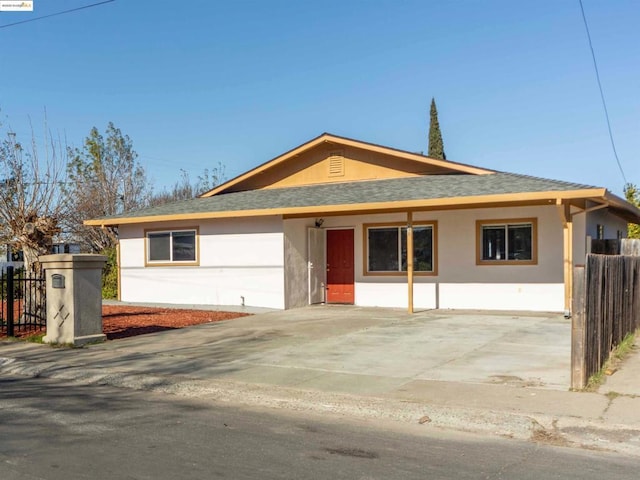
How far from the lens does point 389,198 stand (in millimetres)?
15844

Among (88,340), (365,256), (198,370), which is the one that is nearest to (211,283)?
(365,256)

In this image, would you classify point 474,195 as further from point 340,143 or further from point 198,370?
point 198,370

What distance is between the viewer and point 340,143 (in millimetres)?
19828

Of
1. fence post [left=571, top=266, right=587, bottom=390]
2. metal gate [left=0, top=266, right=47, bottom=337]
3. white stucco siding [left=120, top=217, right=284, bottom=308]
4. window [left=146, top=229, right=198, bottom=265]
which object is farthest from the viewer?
window [left=146, top=229, right=198, bottom=265]

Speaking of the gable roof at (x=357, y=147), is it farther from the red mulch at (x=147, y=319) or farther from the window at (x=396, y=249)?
the red mulch at (x=147, y=319)

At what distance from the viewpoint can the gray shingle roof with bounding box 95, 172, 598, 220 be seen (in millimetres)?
15109

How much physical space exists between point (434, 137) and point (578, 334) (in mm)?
34460

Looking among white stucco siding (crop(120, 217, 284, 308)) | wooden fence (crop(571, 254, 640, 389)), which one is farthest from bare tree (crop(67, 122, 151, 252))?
wooden fence (crop(571, 254, 640, 389))

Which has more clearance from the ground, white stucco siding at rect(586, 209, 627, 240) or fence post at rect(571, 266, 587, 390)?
white stucco siding at rect(586, 209, 627, 240)

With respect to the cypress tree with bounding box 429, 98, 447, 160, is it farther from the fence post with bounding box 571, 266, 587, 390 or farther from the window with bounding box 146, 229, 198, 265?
the fence post with bounding box 571, 266, 587, 390

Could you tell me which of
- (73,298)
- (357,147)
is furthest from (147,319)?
(357,147)

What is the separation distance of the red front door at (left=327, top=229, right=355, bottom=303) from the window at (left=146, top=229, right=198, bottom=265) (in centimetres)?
425

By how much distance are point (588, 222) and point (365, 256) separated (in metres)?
6.07

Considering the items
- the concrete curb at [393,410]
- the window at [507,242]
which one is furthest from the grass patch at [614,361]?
the window at [507,242]
